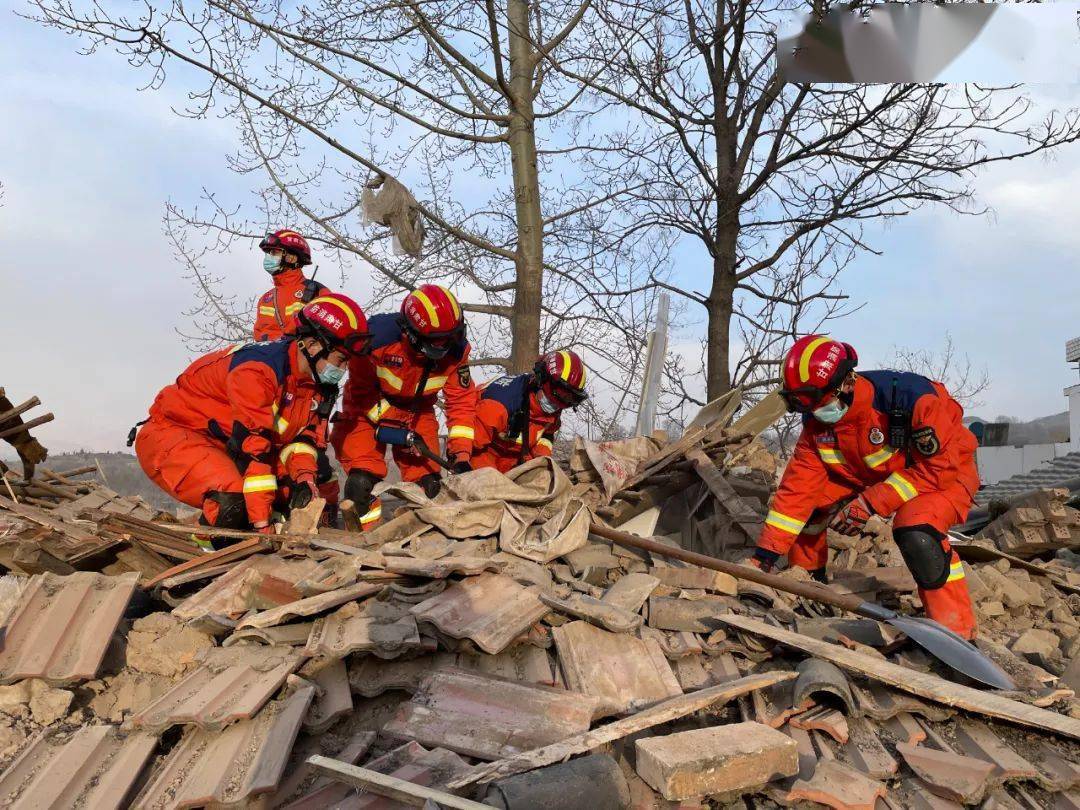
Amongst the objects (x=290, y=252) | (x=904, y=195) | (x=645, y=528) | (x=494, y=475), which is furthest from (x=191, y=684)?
(x=904, y=195)

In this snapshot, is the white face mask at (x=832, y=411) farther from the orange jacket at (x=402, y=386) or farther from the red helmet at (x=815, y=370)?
the orange jacket at (x=402, y=386)

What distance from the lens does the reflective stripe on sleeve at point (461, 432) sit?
6.72 m

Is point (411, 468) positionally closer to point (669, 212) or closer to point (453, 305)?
point (453, 305)

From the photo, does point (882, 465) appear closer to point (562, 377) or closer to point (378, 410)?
point (562, 377)

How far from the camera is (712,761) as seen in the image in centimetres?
280

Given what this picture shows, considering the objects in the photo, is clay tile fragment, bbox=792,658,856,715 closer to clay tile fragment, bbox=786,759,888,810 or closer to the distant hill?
clay tile fragment, bbox=786,759,888,810

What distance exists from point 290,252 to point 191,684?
4.73 m

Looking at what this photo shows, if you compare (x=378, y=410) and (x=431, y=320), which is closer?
(x=431, y=320)

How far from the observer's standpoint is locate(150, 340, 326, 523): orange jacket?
508 cm

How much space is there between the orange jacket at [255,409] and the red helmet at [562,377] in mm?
1939

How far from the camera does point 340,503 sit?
6.54m

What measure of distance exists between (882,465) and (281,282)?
5289mm

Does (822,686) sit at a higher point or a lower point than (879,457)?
lower

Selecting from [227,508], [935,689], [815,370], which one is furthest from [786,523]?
[227,508]
